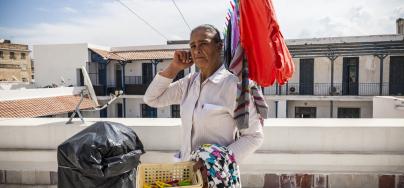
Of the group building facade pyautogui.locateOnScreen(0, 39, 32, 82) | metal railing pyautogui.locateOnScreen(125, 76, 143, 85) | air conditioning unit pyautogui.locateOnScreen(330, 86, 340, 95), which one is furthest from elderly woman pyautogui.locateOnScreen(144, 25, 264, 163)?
building facade pyautogui.locateOnScreen(0, 39, 32, 82)

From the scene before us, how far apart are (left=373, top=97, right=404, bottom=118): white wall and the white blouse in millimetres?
3192

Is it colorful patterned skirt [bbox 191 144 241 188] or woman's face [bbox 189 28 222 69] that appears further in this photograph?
woman's face [bbox 189 28 222 69]

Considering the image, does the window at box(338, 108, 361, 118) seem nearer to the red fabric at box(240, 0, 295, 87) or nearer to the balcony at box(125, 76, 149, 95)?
the balcony at box(125, 76, 149, 95)

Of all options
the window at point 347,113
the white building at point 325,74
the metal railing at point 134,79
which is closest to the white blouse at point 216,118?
the white building at point 325,74

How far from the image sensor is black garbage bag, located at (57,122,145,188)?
78.2 inches

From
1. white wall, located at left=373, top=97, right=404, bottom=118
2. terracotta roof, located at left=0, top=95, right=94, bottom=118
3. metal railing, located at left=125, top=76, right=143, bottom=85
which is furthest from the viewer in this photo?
metal railing, located at left=125, top=76, right=143, bottom=85

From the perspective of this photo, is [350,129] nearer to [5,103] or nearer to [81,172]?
[81,172]

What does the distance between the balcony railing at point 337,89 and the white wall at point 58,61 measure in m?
12.8

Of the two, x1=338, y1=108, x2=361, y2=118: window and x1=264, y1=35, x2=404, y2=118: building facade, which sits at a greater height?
x1=264, y1=35, x2=404, y2=118: building facade

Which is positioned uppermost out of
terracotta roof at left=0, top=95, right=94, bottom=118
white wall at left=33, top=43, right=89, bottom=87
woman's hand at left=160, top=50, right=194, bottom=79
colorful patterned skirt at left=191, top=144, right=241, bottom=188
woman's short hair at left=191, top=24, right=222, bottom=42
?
white wall at left=33, top=43, right=89, bottom=87

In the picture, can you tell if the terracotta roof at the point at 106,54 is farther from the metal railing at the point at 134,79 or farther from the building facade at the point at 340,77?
the building facade at the point at 340,77

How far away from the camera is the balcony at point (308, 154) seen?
2.36 metres

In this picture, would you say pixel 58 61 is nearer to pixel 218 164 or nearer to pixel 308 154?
pixel 308 154

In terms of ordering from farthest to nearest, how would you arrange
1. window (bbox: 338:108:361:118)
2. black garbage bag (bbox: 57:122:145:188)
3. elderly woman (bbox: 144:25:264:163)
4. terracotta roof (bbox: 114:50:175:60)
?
terracotta roof (bbox: 114:50:175:60) → window (bbox: 338:108:361:118) → black garbage bag (bbox: 57:122:145:188) → elderly woman (bbox: 144:25:264:163)
